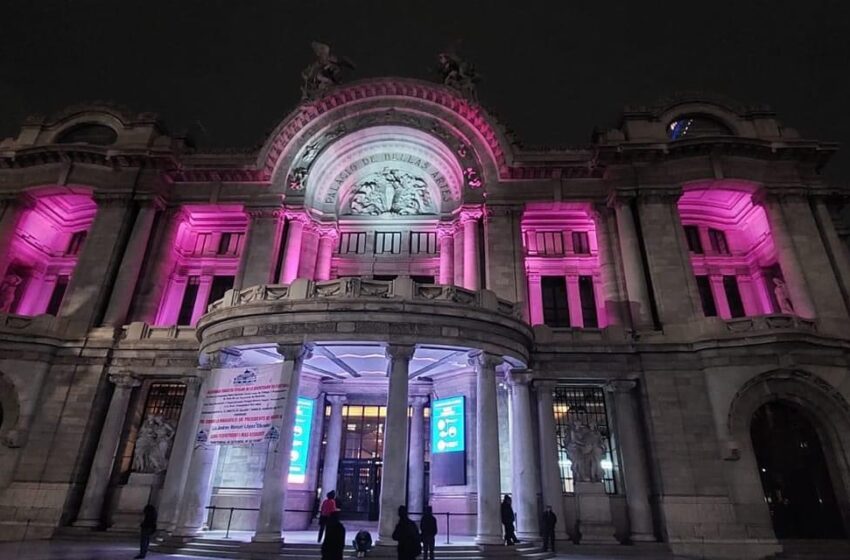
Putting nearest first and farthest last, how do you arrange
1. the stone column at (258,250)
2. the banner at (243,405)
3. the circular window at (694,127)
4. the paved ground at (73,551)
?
the paved ground at (73,551), the banner at (243,405), the stone column at (258,250), the circular window at (694,127)

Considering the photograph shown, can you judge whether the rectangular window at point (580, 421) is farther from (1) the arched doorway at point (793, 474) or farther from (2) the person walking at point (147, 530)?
(2) the person walking at point (147, 530)

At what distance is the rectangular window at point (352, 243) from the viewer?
29.2 meters

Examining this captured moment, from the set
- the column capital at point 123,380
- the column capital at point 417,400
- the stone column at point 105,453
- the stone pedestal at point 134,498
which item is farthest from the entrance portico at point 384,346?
the column capital at point 123,380

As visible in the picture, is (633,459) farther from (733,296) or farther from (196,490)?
(196,490)

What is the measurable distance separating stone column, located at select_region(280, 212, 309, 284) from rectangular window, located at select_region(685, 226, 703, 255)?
2150cm

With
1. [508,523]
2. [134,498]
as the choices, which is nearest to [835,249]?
[508,523]

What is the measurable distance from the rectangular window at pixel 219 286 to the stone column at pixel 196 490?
39.6ft

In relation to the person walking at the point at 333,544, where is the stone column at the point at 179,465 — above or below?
above

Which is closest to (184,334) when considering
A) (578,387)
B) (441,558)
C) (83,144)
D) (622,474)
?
(83,144)

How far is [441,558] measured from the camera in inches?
587

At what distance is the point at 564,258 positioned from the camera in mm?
27641

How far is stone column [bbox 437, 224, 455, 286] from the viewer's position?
2731 centimetres

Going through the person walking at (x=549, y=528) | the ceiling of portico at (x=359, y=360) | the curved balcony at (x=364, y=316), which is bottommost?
the person walking at (x=549, y=528)

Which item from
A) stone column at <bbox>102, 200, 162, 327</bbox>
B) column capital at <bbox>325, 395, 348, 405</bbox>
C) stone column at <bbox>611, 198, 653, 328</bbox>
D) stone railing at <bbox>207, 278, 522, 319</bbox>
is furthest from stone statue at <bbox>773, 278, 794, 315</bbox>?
stone column at <bbox>102, 200, 162, 327</bbox>
